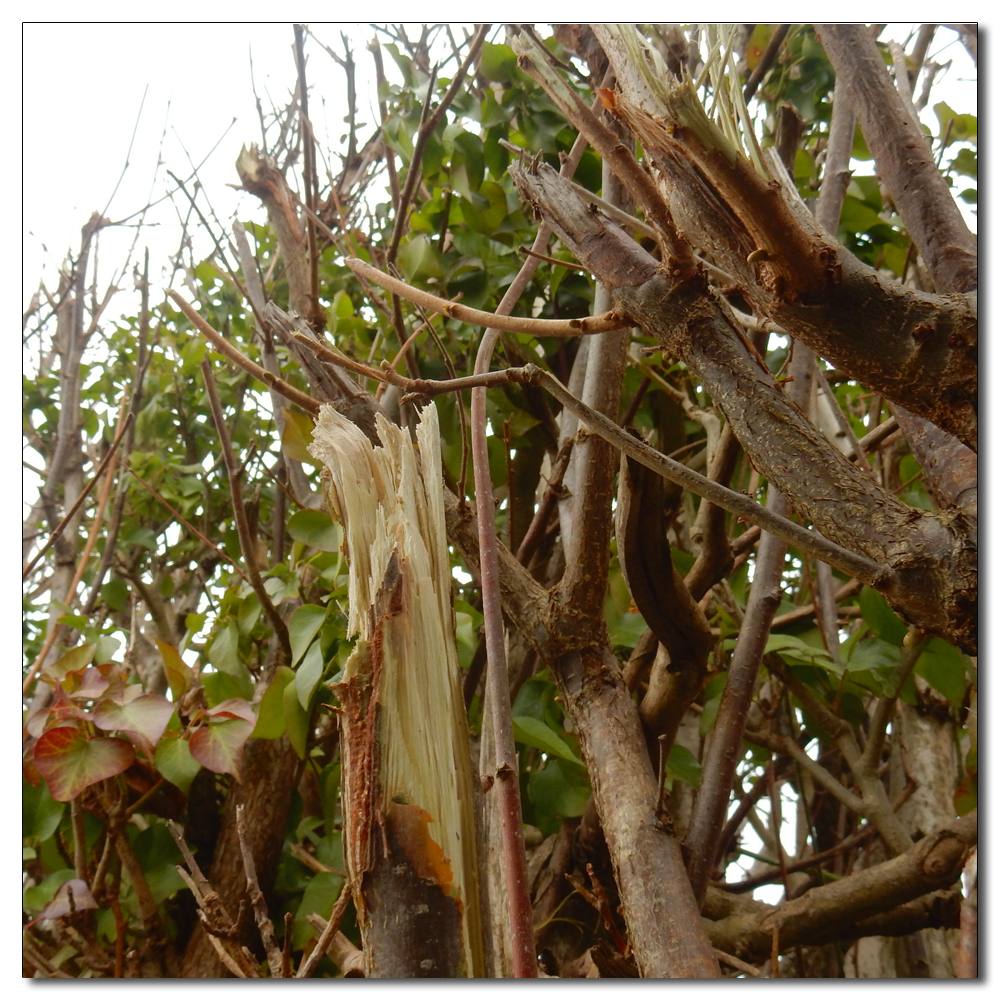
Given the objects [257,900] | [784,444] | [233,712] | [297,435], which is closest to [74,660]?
[233,712]

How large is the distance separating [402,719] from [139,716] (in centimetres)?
46

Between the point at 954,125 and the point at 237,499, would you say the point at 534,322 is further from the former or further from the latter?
the point at 954,125

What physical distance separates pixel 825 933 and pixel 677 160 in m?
0.69

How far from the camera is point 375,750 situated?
0.51 m

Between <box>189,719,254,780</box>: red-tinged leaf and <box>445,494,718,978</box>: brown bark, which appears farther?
<box>189,719,254,780</box>: red-tinged leaf

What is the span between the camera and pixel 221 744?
2.79 ft

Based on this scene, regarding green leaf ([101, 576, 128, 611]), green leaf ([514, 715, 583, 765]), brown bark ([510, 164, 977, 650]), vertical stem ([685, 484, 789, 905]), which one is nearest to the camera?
brown bark ([510, 164, 977, 650])

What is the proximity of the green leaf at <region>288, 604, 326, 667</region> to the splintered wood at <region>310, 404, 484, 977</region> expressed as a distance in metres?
0.28

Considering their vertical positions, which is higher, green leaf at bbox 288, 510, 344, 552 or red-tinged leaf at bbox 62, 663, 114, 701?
green leaf at bbox 288, 510, 344, 552

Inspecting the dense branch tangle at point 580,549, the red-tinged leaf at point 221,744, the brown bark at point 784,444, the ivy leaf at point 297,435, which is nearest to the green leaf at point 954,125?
the dense branch tangle at point 580,549

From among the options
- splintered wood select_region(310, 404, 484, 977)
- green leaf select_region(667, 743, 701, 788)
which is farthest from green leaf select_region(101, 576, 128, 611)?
green leaf select_region(667, 743, 701, 788)

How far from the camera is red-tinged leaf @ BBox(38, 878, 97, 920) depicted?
0.82 meters

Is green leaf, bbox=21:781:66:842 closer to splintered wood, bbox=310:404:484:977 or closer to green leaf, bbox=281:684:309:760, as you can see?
green leaf, bbox=281:684:309:760
